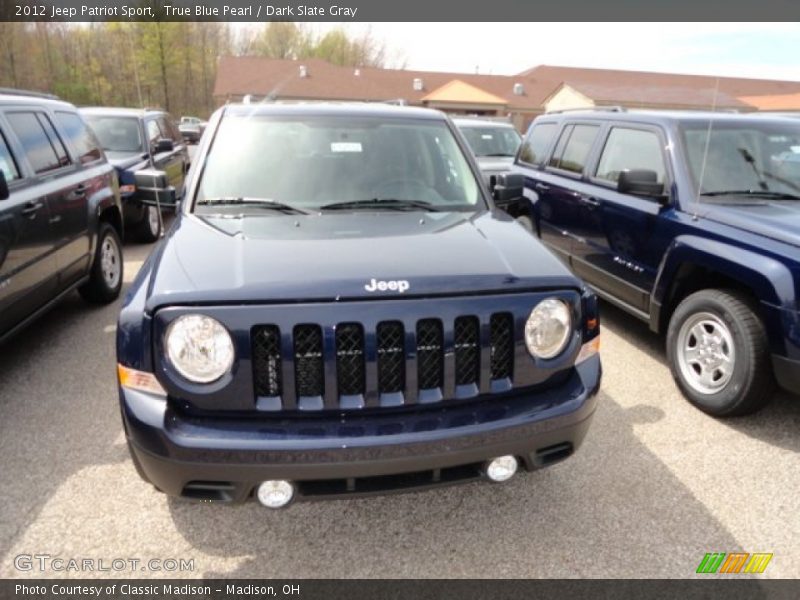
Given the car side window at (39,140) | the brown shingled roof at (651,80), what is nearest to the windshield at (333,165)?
the car side window at (39,140)

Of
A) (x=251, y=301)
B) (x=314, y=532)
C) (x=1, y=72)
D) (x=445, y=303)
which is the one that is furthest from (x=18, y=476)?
(x=1, y=72)

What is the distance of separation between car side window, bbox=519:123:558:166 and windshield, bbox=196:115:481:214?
10.4 ft

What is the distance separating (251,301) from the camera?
6.93ft

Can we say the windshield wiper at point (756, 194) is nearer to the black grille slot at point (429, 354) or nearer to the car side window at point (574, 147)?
the car side window at point (574, 147)

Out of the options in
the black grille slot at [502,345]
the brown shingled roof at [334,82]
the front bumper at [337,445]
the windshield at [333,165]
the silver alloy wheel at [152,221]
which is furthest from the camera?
the brown shingled roof at [334,82]

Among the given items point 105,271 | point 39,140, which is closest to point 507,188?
point 39,140

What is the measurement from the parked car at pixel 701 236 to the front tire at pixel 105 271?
3977 mm

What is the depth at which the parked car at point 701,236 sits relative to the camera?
11.7 feet

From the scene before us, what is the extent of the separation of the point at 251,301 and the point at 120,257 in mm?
4798

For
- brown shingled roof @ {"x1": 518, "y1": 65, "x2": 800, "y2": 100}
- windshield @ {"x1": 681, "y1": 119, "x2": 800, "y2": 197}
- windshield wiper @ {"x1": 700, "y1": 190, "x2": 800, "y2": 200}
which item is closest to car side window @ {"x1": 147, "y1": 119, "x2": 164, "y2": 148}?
windshield @ {"x1": 681, "y1": 119, "x2": 800, "y2": 197}

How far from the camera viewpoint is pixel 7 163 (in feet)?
14.3

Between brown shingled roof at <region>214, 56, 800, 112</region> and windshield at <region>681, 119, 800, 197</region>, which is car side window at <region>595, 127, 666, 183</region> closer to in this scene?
windshield at <region>681, 119, 800, 197</region>

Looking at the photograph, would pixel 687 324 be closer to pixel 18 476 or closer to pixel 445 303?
pixel 445 303

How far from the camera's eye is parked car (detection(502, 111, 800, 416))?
356cm
